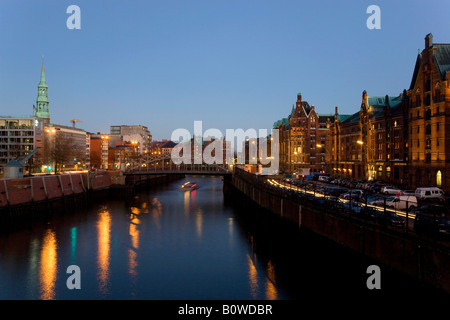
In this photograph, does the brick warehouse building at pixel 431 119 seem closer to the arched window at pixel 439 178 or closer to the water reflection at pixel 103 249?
the arched window at pixel 439 178

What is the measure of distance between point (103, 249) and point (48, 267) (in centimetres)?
605

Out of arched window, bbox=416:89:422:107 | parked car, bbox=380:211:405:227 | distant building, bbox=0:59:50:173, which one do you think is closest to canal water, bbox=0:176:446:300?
parked car, bbox=380:211:405:227

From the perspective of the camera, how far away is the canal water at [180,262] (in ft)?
77.4

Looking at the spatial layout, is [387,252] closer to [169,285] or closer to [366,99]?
[169,285]

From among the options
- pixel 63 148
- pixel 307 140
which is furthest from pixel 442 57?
pixel 63 148

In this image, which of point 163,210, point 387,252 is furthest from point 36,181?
point 387,252

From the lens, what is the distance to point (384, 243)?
21.8m

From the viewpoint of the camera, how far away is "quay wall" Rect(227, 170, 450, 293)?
1761cm

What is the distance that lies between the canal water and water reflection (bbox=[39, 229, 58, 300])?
7cm

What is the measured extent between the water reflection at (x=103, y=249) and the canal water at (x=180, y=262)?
0.22ft

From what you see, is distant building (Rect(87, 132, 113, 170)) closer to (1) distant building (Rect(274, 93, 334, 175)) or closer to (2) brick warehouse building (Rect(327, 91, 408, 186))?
(1) distant building (Rect(274, 93, 334, 175))

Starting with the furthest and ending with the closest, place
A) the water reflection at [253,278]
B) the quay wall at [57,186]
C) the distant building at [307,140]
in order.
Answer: the distant building at [307,140] < the quay wall at [57,186] < the water reflection at [253,278]

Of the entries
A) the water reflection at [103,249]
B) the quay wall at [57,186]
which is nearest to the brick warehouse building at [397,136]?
the water reflection at [103,249]

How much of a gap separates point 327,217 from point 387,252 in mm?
8267
